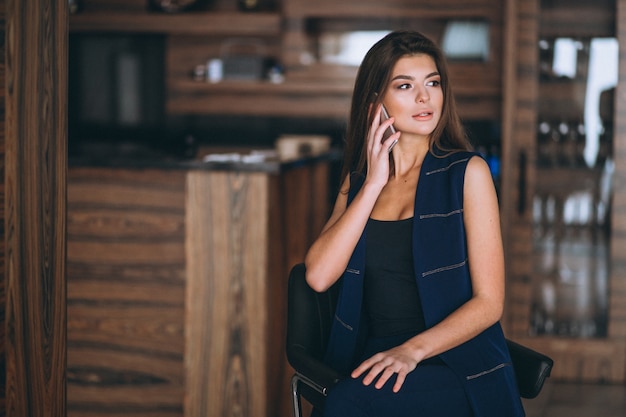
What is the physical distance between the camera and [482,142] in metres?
5.35

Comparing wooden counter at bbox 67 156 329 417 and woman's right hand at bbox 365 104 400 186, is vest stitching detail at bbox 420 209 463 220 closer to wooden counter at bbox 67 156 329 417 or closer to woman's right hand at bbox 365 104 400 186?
woman's right hand at bbox 365 104 400 186

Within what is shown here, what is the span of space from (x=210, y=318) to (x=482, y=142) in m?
2.55

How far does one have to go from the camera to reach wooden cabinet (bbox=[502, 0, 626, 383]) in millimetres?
4449

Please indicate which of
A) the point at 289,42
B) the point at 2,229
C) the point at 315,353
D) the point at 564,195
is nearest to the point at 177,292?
the point at 315,353

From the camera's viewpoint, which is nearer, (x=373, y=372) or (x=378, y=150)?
(x=373, y=372)

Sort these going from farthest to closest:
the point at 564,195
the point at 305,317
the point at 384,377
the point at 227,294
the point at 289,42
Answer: the point at 289,42 < the point at 564,195 < the point at 227,294 < the point at 305,317 < the point at 384,377

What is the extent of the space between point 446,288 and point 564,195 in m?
2.75

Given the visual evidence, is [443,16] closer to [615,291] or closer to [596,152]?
[596,152]

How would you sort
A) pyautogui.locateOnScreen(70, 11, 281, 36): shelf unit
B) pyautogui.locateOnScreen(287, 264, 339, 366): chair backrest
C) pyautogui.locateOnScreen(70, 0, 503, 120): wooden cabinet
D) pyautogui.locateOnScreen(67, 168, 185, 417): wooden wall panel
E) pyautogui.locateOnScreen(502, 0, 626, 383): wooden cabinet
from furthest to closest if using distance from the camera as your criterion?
pyautogui.locateOnScreen(70, 11, 281, 36): shelf unit < pyautogui.locateOnScreen(70, 0, 503, 120): wooden cabinet < pyautogui.locateOnScreen(502, 0, 626, 383): wooden cabinet < pyautogui.locateOnScreen(67, 168, 185, 417): wooden wall panel < pyautogui.locateOnScreen(287, 264, 339, 366): chair backrest

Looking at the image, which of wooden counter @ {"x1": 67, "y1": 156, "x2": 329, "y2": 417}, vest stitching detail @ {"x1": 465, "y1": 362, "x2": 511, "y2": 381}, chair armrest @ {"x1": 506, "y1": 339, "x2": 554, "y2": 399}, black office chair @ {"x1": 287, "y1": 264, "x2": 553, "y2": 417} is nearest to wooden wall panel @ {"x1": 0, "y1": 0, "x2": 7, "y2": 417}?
black office chair @ {"x1": 287, "y1": 264, "x2": 553, "y2": 417}

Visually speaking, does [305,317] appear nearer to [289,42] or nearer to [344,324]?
[344,324]

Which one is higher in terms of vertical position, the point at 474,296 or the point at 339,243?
the point at 339,243

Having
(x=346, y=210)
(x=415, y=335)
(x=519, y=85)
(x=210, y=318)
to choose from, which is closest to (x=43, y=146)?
(x=346, y=210)

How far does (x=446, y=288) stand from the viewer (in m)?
2.04
